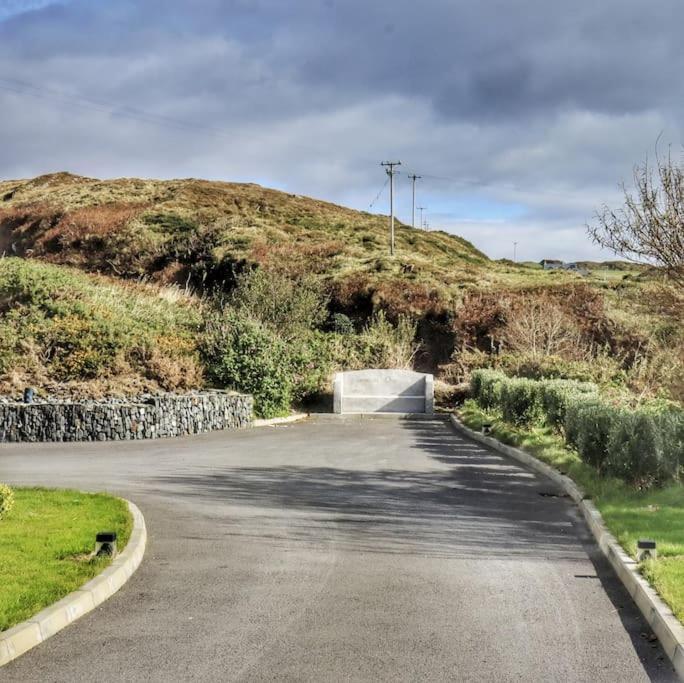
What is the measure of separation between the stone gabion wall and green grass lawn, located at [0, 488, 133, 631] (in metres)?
8.87

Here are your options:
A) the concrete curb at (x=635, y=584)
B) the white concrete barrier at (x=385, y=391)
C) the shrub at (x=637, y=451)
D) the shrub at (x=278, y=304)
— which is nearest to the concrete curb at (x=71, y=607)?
the concrete curb at (x=635, y=584)

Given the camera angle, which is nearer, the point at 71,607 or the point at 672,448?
the point at 71,607

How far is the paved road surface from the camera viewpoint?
548 cm

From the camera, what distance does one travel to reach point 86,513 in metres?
10.3

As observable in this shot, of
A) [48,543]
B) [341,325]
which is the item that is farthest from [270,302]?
[48,543]

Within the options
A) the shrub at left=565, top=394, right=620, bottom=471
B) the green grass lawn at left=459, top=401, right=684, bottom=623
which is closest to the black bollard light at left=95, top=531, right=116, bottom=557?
the green grass lawn at left=459, top=401, right=684, bottom=623

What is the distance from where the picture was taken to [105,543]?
26.0 feet

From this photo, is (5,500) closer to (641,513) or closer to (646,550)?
(646,550)

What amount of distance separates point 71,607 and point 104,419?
15284mm

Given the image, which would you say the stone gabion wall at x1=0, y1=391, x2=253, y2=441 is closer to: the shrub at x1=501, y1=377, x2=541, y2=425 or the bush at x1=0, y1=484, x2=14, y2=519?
the shrub at x1=501, y1=377, x2=541, y2=425

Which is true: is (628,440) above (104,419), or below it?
above

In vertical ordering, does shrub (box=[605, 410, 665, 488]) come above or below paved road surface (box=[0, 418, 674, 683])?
above

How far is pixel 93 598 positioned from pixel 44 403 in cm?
1576

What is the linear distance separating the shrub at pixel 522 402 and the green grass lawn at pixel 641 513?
243cm
